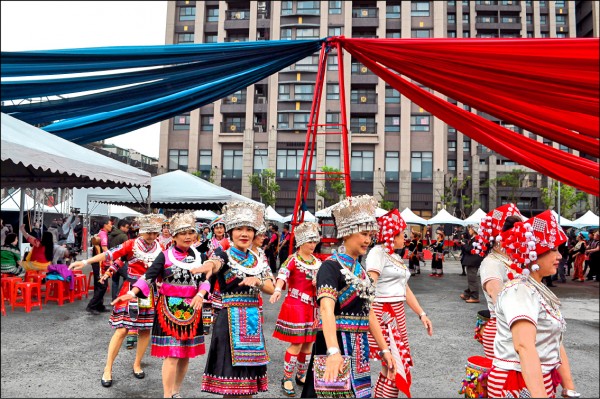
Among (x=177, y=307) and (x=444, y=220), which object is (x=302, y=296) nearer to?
(x=177, y=307)

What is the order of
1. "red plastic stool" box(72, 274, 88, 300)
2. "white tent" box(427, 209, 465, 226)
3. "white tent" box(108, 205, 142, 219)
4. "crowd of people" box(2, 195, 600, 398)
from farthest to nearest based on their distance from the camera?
"white tent" box(108, 205, 142, 219)
"white tent" box(427, 209, 465, 226)
"red plastic stool" box(72, 274, 88, 300)
"crowd of people" box(2, 195, 600, 398)

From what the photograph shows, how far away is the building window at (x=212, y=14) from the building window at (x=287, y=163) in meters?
15.4

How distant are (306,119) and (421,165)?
39.1 feet

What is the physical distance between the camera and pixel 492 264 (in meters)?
3.93

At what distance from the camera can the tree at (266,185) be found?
4038 cm

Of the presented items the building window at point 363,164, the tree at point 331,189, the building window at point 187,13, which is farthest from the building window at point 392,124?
the building window at point 187,13

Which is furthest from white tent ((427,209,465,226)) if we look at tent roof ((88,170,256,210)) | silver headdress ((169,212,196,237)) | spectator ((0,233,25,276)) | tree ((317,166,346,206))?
silver headdress ((169,212,196,237))

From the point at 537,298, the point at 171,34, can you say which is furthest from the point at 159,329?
the point at 171,34

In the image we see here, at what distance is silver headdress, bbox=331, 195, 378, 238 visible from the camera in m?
3.27

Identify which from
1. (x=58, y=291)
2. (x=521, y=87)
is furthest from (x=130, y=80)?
(x=58, y=291)

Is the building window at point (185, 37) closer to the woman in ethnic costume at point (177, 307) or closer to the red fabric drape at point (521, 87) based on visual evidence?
the red fabric drape at point (521, 87)

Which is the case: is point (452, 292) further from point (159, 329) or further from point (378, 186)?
point (378, 186)

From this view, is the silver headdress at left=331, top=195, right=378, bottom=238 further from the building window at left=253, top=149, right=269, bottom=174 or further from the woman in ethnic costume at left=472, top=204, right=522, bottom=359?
the building window at left=253, top=149, right=269, bottom=174

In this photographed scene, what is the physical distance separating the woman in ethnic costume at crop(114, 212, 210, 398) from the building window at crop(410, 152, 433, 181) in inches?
1609
